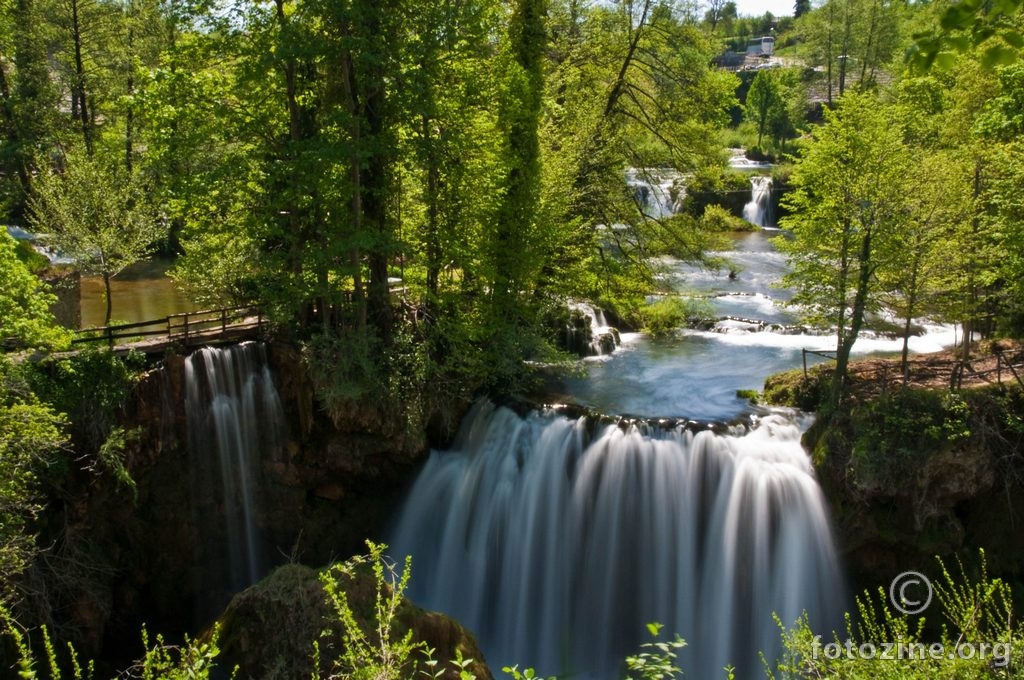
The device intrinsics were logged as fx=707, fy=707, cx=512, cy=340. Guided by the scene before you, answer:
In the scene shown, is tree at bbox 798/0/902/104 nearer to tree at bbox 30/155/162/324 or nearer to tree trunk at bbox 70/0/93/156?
tree at bbox 30/155/162/324

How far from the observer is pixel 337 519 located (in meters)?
15.0

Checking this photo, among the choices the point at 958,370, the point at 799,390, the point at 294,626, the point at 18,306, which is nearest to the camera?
the point at 294,626

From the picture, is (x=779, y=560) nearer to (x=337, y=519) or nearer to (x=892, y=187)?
(x=892, y=187)

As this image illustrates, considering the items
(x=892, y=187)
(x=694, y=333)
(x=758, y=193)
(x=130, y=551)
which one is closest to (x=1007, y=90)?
(x=892, y=187)

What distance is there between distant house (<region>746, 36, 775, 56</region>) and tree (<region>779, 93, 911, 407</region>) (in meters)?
91.9

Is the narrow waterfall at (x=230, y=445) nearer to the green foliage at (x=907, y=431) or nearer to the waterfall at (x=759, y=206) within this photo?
the green foliage at (x=907, y=431)

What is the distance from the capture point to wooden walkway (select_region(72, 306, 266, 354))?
1305 cm

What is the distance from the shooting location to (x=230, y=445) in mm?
14055

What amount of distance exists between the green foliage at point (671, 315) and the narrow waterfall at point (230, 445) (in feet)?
38.8

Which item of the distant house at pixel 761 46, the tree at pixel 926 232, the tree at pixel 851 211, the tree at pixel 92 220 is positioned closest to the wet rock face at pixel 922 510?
the tree at pixel 851 211

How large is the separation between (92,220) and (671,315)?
16.2m

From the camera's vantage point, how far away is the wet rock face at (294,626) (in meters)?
8.43

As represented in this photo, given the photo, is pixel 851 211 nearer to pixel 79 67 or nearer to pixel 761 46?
pixel 79 67

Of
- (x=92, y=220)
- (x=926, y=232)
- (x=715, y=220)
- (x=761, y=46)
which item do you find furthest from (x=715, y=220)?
(x=761, y=46)
